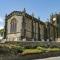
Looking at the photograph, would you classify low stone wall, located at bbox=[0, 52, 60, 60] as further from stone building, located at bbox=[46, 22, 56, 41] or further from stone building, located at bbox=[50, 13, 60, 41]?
stone building, located at bbox=[50, 13, 60, 41]

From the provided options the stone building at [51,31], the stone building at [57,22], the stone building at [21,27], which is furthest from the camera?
the stone building at [57,22]

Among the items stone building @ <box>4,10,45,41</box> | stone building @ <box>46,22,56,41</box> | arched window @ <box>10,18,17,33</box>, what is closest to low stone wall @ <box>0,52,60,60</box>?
stone building @ <box>4,10,45,41</box>

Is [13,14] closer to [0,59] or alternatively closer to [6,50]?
[6,50]

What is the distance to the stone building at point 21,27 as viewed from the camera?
5801cm

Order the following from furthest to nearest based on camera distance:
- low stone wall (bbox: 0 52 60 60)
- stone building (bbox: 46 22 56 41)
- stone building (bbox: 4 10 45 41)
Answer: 1. stone building (bbox: 46 22 56 41)
2. stone building (bbox: 4 10 45 41)
3. low stone wall (bbox: 0 52 60 60)

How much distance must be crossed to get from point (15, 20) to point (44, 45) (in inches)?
655

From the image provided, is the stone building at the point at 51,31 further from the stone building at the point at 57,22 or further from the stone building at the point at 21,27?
the stone building at the point at 21,27

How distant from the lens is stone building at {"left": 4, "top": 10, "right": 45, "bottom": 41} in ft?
190

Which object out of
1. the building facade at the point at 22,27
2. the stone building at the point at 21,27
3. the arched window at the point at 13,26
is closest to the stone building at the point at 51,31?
the building facade at the point at 22,27

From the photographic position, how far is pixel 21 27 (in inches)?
2285

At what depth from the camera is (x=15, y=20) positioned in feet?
198

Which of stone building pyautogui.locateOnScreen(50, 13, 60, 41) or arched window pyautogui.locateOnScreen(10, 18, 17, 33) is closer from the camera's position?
arched window pyautogui.locateOnScreen(10, 18, 17, 33)

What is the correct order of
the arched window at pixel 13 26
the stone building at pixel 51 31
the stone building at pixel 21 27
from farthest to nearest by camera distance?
the stone building at pixel 51 31, the arched window at pixel 13 26, the stone building at pixel 21 27

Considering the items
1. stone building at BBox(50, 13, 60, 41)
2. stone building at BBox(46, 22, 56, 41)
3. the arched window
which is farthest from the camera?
stone building at BBox(50, 13, 60, 41)
